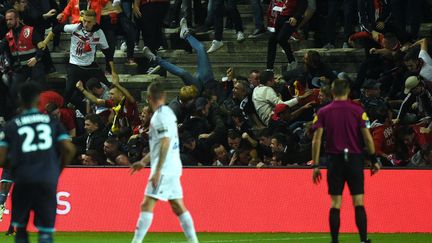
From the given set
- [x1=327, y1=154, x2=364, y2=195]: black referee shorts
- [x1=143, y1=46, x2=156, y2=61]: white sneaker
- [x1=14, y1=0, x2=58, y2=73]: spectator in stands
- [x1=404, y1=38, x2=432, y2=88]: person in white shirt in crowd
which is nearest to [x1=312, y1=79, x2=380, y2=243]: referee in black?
[x1=327, y1=154, x2=364, y2=195]: black referee shorts

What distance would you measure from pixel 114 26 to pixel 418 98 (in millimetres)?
6880

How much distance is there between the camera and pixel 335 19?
2273cm

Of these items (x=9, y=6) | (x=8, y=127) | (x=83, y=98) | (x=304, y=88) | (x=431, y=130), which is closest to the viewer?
(x=8, y=127)

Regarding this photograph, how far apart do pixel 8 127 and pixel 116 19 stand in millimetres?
12442

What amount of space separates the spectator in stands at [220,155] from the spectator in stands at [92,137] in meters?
1.94

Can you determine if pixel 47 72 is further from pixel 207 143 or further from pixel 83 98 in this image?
pixel 207 143

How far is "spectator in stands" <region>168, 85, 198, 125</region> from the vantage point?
67.3 ft

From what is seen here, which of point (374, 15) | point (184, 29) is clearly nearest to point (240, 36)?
point (184, 29)

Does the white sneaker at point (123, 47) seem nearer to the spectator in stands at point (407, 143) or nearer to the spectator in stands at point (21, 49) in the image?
the spectator in stands at point (21, 49)

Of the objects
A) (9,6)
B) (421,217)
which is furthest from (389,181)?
(9,6)

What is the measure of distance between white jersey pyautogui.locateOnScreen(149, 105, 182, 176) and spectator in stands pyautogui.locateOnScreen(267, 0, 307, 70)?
8591 mm

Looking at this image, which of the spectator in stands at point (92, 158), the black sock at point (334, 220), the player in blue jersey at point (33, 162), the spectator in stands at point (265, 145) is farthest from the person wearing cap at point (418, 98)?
the player in blue jersey at point (33, 162)

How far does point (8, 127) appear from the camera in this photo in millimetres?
12008

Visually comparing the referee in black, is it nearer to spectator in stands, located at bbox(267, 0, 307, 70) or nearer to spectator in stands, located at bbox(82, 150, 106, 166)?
spectator in stands, located at bbox(82, 150, 106, 166)
